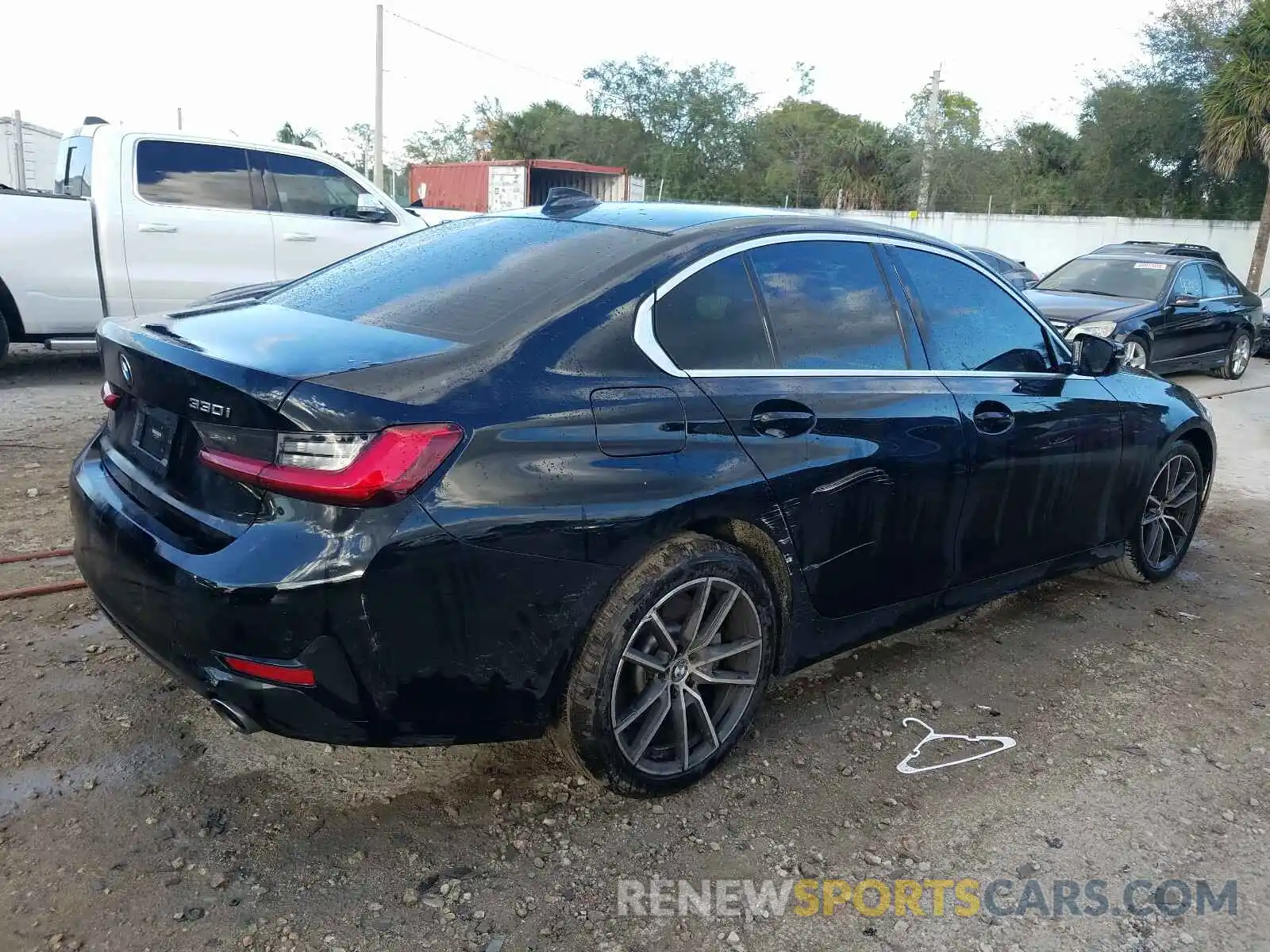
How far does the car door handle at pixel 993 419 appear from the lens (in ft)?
11.8

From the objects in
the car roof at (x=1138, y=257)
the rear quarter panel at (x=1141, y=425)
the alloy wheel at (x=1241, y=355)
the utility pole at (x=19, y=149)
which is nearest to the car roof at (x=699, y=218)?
the rear quarter panel at (x=1141, y=425)

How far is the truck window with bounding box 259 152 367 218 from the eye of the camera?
8523 millimetres

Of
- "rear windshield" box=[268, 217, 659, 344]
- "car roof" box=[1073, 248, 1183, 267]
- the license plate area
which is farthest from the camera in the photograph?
"car roof" box=[1073, 248, 1183, 267]

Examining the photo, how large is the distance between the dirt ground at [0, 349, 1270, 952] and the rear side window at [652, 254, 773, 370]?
1.26 meters

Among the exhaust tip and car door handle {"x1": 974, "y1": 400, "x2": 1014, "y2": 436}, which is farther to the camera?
car door handle {"x1": 974, "y1": 400, "x2": 1014, "y2": 436}

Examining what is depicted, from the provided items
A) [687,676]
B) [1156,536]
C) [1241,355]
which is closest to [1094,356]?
[1156,536]

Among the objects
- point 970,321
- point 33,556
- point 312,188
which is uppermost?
point 312,188

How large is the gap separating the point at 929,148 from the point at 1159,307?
27.5m

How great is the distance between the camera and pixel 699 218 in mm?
3242

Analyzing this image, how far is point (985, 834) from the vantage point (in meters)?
2.86

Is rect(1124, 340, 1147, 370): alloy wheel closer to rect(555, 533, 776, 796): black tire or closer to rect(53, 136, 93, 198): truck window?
rect(555, 533, 776, 796): black tire

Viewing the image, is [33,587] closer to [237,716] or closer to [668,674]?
[237,716]

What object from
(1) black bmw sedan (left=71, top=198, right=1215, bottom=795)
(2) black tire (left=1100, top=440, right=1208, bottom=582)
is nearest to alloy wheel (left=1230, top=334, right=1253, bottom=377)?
(2) black tire (left=1100, top=440, right=1208, bottom=582)

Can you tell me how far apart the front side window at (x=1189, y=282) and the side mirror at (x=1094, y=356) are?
8187 millimetres
